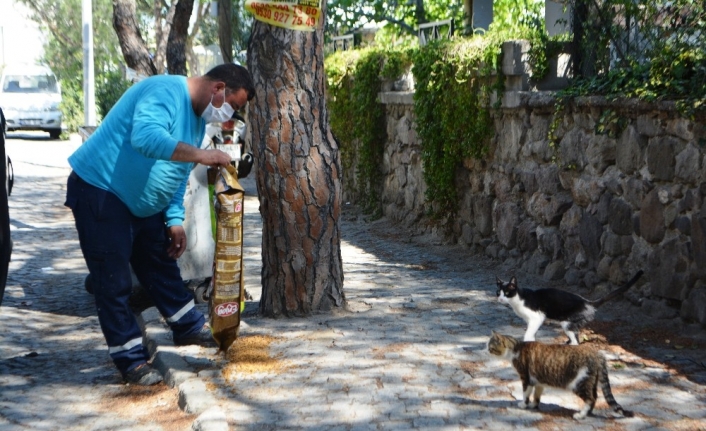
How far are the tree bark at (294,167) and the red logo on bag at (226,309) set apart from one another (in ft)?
3.79

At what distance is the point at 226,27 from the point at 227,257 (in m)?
12.6

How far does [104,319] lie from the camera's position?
17.8 feet

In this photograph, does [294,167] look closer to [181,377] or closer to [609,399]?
[181,377]

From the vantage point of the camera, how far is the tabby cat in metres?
4.45

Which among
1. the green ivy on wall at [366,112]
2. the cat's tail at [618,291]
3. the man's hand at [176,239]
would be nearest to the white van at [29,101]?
the green ivy on wall at [366,112]

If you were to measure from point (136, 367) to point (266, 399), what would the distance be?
92 centimetres

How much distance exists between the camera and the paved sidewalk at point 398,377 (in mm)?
4609

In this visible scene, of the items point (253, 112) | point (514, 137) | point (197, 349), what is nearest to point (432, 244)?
point (514, 137)

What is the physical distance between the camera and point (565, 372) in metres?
4.48

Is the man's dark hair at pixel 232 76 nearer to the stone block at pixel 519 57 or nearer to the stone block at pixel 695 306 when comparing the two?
the stone block at pixel 695 306

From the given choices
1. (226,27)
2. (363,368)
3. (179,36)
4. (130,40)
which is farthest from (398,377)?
(226,27)

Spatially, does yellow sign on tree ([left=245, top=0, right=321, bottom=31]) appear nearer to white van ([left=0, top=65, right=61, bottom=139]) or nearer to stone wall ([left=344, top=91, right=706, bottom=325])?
stone wall ([left=344, top=91, right=706, bottom=325])

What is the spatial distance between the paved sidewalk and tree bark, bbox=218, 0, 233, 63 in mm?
10458

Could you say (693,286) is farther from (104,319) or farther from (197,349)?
(104,319)
